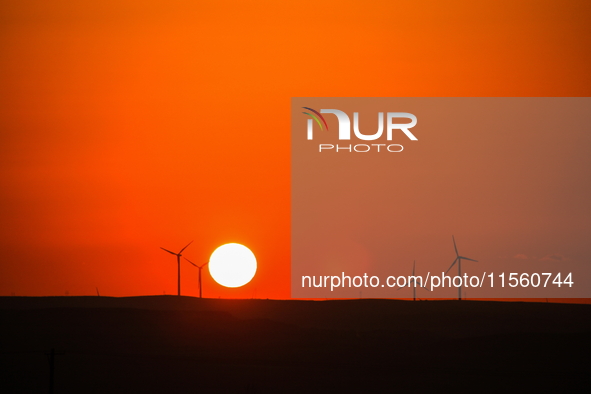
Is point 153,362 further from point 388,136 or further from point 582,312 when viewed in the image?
point 582,312

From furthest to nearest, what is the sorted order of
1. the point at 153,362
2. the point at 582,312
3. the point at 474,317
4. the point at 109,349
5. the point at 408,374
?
the point at 582,312
the point at 474,317
the point at 109,349
the point at 153,362
the point at 408,374

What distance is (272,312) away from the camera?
228ft

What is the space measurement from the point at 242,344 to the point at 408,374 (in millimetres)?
16039

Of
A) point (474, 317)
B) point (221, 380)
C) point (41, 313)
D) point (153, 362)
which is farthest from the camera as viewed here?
point (474, 317)

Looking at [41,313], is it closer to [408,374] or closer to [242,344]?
[242,344]

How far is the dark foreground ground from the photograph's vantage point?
3484 cm

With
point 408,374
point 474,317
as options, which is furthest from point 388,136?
point 474,317

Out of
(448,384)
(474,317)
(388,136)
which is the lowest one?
(448,384)

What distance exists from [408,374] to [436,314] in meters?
32.5

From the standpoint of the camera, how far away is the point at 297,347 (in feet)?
160

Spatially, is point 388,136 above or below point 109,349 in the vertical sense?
above

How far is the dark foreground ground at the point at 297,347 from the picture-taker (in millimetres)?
34844

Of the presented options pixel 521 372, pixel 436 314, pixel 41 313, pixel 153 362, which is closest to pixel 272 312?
pixel 436 314

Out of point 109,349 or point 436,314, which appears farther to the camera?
point 436,314
